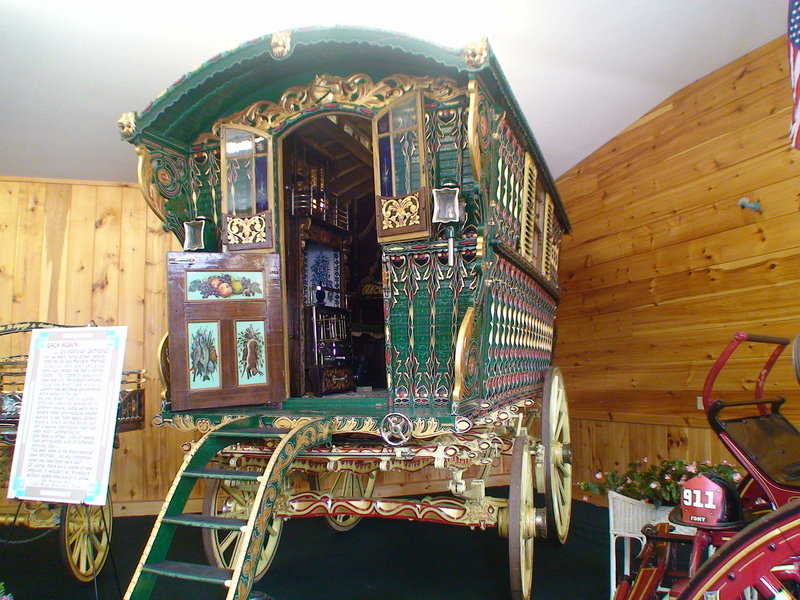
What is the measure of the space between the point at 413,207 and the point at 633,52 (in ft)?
7.57

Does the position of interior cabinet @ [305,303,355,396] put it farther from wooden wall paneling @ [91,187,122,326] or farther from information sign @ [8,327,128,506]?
information sign @ [8,327,128,506]

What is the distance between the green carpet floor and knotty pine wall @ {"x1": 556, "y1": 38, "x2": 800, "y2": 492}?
0.99m

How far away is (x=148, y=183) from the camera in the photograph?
3.31m

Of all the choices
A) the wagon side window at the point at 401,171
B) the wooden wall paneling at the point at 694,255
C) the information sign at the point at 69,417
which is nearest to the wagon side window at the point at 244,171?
the wagon side window at the point at 401,171

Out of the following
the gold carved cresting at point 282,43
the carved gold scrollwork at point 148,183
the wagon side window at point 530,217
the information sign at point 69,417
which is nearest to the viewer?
the information sign at point 69,417

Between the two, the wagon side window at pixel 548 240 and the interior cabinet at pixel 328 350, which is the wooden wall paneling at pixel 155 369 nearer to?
the interior cabinet at pixel 328 350

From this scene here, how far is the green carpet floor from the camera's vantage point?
3.24 m

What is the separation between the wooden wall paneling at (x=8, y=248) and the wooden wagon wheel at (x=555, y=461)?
4150mm

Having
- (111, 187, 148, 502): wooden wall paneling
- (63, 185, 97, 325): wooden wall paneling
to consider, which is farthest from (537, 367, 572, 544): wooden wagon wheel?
(63, 185, 97, 325): wooden wall paneling

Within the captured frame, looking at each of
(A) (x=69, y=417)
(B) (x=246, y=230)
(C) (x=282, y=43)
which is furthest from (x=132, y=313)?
(C) (x=282, y=43)

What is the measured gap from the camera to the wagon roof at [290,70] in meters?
2.75

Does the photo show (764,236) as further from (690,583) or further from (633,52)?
(690,583)

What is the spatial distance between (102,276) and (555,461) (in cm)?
386

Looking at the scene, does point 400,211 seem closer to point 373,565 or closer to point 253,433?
point 253,433
